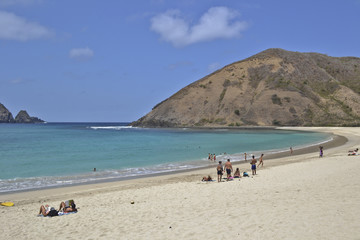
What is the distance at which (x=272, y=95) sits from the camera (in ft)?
355

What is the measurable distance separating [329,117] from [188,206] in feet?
313

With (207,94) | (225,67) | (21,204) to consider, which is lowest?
(21,204)

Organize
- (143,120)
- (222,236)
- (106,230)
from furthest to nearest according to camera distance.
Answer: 1. (143,120)
2. (106,230)
3. (222,236)

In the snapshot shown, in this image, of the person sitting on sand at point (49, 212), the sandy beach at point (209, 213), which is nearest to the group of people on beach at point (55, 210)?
the person sitting on sand at point (49, 212)

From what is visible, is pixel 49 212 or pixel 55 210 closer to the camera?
pixel 49 212

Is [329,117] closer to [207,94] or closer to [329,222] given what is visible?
[207,94]

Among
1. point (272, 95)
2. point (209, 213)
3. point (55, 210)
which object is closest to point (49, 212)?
point (55, 210)

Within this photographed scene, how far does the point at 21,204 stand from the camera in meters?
13.2

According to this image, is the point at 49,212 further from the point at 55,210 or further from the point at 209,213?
the point at 209,213

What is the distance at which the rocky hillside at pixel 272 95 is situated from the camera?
10019 cm

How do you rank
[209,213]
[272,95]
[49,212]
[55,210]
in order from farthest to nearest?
[272,95]
[55,210]
[49,212]
[209,213]

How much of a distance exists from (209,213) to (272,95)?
342ft

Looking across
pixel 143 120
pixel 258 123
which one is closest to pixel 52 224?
pixel 258 123

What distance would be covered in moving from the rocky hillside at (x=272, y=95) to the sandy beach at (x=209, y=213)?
8660cm
